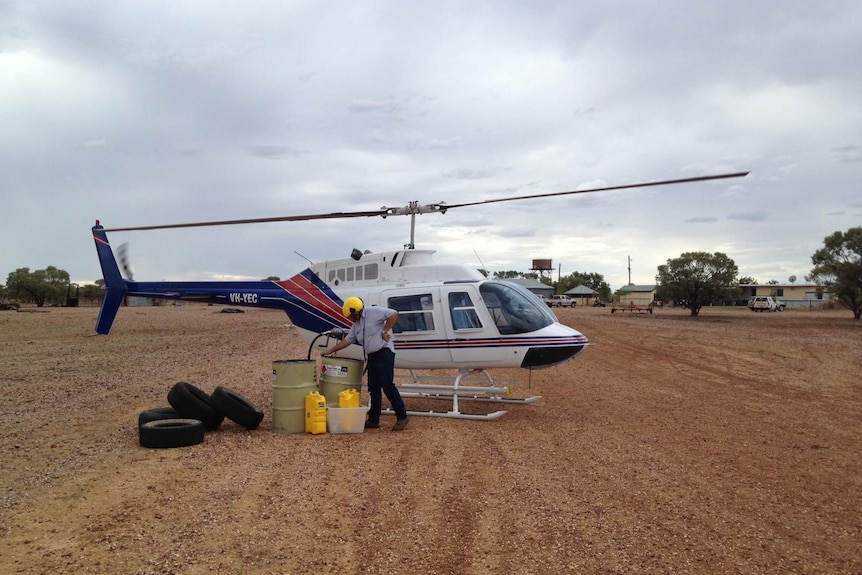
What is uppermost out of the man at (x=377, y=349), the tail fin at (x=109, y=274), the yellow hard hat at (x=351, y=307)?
the tail fin at (x=109, y=274)

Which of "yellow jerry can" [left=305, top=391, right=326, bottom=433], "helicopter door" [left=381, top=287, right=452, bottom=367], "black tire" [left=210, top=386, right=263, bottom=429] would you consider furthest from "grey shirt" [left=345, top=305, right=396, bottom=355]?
"black tire" [left=210, top=386, right=263, bottom=429]

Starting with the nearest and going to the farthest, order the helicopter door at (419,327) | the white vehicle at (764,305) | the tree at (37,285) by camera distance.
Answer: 1. the helicopter door at (419,327)
2. the white vehicle at (764,305)
3. the tree at (37,285)

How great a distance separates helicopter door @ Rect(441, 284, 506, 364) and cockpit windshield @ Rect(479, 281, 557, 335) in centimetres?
14

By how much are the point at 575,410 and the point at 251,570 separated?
298 inches

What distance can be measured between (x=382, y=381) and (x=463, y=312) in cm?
199

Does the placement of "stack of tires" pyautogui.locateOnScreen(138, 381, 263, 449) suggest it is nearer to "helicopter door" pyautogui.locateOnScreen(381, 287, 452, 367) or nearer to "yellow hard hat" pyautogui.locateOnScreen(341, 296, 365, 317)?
"yellow hard hat" pyautogui.locateOnScreen(341, 296, 365, 317)

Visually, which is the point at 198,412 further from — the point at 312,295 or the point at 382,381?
the point at 312,295

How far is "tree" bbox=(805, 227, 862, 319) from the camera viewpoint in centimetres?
4266

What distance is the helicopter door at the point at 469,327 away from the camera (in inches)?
395

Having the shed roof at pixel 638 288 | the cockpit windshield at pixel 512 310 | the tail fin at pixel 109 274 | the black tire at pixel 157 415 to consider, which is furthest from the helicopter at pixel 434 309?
the shed roof at pixel 638 288

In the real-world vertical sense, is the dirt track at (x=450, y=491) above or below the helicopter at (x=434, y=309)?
below

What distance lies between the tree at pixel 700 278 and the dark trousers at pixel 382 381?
151ft

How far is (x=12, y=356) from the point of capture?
56.5 feet

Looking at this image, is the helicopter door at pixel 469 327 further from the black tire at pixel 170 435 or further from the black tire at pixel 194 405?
the black tire at pixel 170 435
